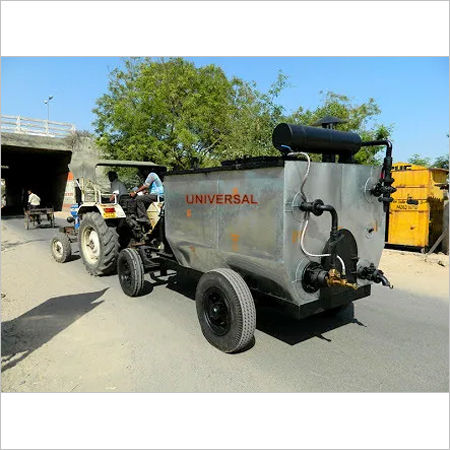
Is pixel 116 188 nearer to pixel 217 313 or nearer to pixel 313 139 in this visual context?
pixel 217 313

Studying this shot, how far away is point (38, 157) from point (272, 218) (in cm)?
3064

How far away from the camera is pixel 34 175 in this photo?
32.5 meters

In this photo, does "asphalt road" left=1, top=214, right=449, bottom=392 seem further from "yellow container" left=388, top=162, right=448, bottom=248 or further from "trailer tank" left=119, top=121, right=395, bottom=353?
"yellow container" left=388, top=162, right=448, bottom=248

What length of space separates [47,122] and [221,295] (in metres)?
26.3

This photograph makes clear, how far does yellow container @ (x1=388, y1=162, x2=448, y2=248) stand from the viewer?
977cm

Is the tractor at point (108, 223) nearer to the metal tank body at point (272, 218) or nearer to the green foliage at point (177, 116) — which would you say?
the metal tank body at point (272, 218)

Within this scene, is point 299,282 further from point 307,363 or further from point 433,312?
point 433,312

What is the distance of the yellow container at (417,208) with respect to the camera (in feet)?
32.1

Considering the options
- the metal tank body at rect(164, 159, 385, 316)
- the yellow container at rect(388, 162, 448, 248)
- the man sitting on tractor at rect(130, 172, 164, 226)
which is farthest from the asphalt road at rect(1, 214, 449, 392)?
the yellow container at rect(388, 162, 448, 248)

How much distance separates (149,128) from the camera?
52.5 feet

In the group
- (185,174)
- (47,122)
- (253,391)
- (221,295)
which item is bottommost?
(253,391)

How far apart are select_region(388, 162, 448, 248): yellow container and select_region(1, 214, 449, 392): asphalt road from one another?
13.7 ft

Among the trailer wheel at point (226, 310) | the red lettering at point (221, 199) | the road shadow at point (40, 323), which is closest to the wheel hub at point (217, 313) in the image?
the trailer wheel at point (226, 310)

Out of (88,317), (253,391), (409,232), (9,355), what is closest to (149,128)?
(409,232)
